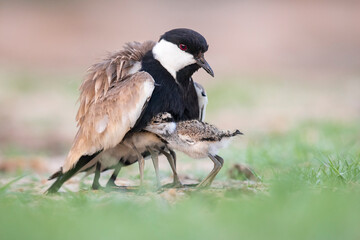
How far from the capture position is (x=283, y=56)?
19609mm

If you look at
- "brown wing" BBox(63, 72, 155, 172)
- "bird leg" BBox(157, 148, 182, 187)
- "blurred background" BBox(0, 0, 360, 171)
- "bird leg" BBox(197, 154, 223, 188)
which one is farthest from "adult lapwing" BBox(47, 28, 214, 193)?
"blurred background" BBox(0, 0, 360, 171)

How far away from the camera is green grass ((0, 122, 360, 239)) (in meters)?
3.29

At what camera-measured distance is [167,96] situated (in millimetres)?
5301

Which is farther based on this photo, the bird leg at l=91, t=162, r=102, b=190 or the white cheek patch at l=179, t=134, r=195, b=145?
the bird leg at l=91, t=162, r=102, b=190

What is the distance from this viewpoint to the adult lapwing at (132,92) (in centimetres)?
516

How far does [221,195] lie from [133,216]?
865 millimetres

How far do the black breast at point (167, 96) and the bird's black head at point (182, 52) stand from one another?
6 centimetres

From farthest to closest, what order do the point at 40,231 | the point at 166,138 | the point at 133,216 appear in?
the point at 166,138, the point at 133,216, the point at 40,231

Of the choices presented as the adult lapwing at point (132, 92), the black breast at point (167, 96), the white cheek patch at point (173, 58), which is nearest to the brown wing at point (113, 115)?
the adult lapwing at point (132, 92)

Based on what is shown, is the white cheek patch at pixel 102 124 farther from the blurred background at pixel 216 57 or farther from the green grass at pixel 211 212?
the blurred background at pixel 216 57

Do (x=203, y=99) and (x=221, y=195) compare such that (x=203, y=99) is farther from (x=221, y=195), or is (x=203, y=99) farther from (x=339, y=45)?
(x=339, y=45)

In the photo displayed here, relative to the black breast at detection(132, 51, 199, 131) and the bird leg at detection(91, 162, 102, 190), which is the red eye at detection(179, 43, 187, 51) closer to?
the black breast at detection(132, 51, 199, 131)

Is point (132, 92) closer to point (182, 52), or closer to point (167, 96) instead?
point (167, 96)

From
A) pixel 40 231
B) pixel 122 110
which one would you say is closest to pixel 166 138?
pixel 122 110
